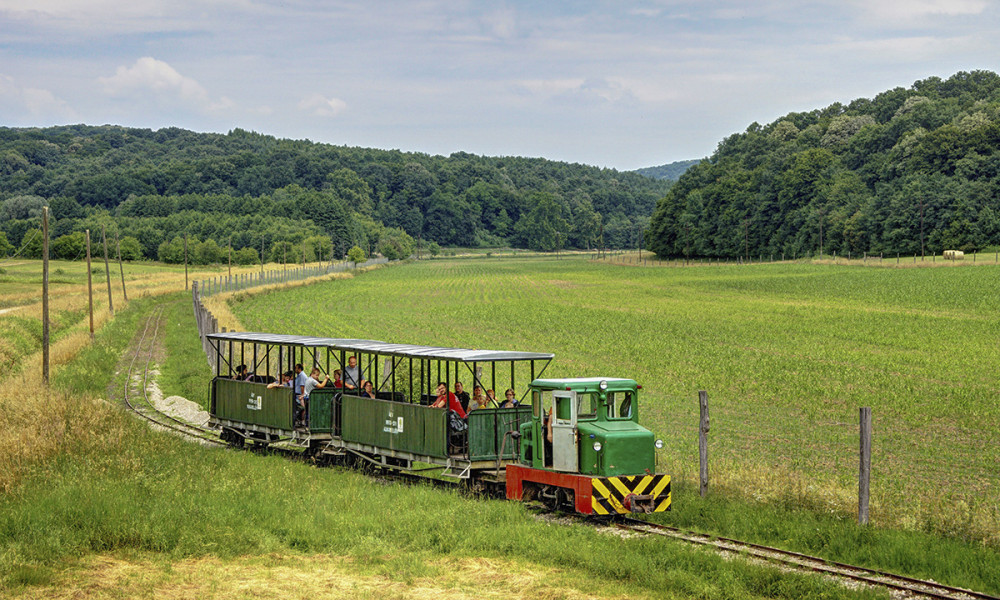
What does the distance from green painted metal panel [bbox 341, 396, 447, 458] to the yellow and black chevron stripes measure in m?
4.09

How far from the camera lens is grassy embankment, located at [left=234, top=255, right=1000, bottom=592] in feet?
49.5

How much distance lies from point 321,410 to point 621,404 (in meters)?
8.81

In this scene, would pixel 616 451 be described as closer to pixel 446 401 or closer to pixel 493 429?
pixel 493 429

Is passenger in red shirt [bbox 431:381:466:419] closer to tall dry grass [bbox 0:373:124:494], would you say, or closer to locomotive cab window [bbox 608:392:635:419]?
locomotive cab window [bbox 608:392:635:419]

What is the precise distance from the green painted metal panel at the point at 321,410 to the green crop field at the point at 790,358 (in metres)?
8.14

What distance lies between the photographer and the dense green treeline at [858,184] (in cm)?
11056

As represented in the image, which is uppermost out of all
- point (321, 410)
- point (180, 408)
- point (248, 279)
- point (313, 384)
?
point (313, 384)

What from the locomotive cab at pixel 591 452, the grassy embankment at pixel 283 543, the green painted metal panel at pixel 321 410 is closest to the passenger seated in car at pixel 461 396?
the grassy embankment at pixel 283 543

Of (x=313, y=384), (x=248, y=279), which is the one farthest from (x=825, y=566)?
(x=248, y=279)

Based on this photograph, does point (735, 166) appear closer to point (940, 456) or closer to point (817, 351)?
point (817, 351)

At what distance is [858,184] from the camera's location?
134625mm

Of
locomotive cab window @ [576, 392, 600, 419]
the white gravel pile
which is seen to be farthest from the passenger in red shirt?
the white gravel pile

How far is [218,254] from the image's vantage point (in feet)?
492

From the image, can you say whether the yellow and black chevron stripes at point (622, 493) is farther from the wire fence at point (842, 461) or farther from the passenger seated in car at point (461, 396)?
the passenger seated in car at point (461, 396)
